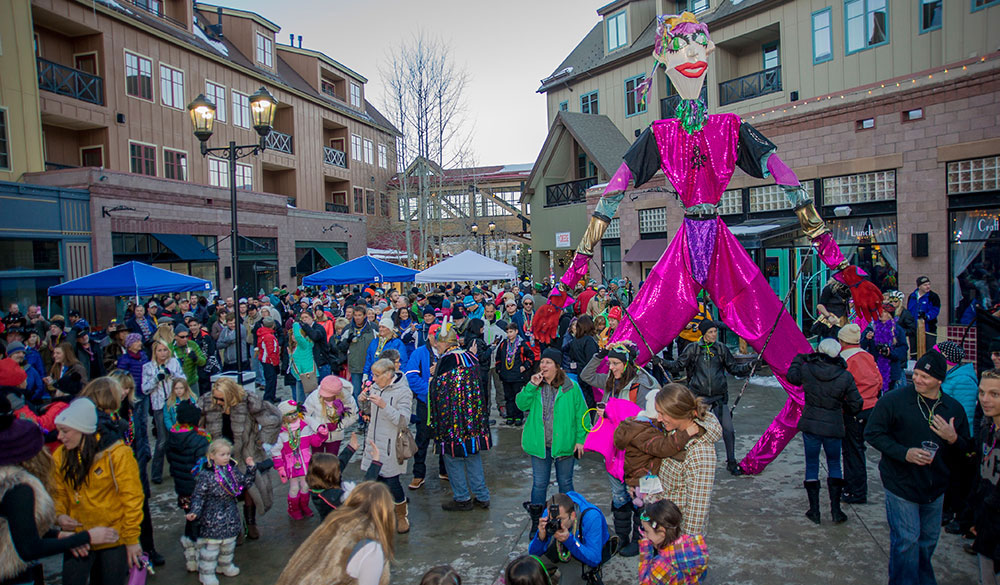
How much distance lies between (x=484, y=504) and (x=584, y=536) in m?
2.14

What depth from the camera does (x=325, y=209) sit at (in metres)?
29.9

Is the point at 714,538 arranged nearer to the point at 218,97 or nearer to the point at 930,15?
the point at 930,15

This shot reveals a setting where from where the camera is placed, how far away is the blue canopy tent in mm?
14883

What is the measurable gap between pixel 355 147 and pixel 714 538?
2979cm

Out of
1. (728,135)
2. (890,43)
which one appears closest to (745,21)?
(890,43)

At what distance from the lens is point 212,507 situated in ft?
15.5

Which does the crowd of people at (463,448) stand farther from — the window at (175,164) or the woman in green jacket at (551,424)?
the window at (175,164)

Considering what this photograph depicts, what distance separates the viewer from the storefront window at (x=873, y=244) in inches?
521

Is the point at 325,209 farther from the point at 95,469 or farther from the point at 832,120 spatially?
the point at 95,469

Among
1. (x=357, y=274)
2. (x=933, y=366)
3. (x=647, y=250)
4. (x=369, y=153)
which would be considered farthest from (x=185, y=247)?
(x=933, y=366)

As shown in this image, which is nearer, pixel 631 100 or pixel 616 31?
pixel 631 100

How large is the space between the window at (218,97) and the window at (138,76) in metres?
2.55

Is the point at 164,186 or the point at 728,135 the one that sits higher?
the point at 164,186

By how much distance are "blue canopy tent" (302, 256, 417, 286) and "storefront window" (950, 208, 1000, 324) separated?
40.0 feet
